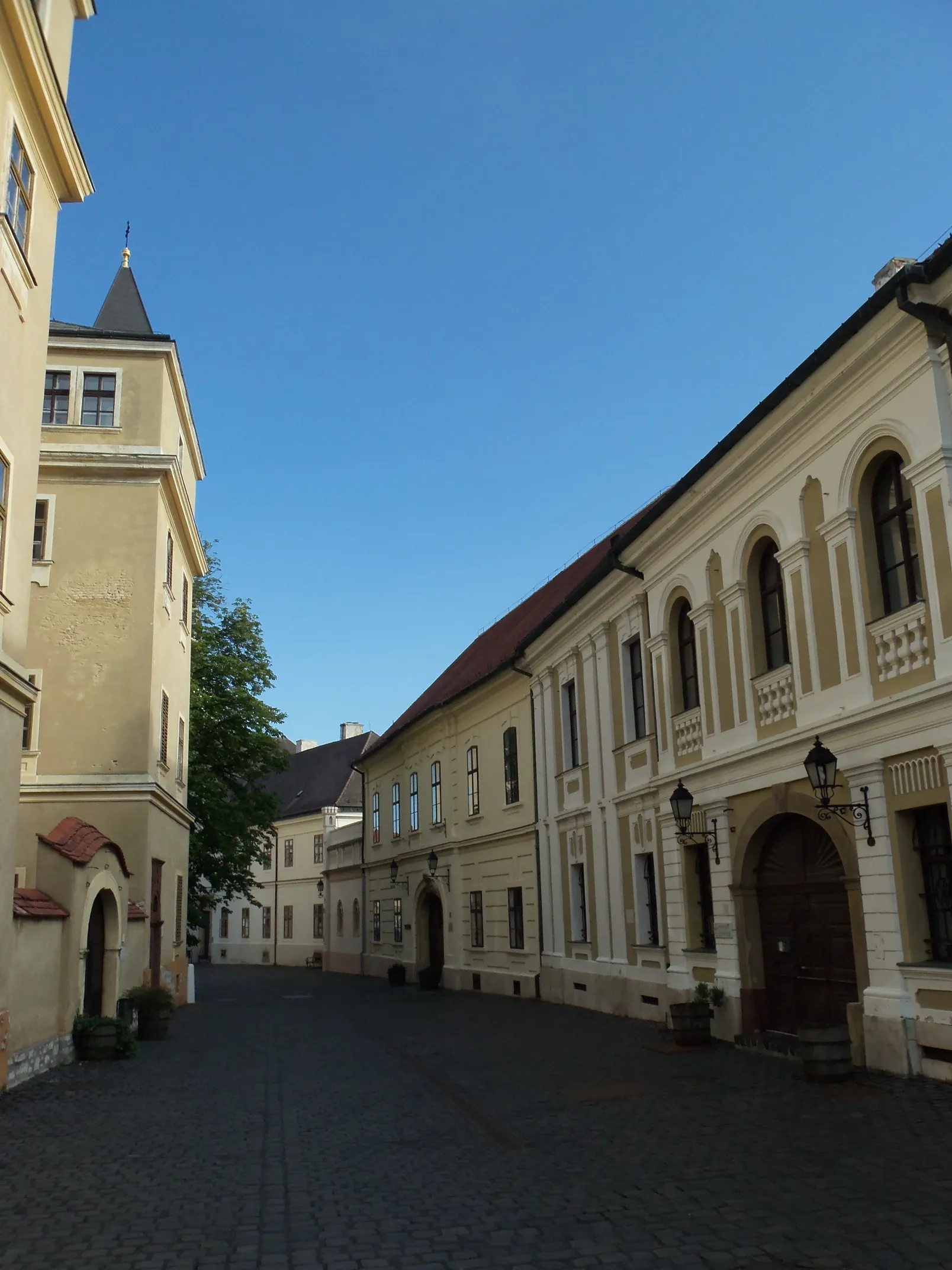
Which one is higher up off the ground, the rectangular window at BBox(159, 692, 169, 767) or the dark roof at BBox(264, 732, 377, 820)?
the dark roof at BBox(264, 732, 377, 820)

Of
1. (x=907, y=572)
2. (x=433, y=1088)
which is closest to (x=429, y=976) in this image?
(x=433, y=1088)

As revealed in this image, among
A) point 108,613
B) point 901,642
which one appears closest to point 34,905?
point 108,613

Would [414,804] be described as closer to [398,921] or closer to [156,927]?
[398,921]

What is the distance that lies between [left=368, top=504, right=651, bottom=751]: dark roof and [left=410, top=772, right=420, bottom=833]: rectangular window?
1.78 m

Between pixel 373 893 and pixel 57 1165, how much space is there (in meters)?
32.7

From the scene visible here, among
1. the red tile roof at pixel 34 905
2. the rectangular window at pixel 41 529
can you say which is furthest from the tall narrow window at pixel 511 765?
the red tile roof at pixel 34 905

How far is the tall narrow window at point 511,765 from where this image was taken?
26891 mm

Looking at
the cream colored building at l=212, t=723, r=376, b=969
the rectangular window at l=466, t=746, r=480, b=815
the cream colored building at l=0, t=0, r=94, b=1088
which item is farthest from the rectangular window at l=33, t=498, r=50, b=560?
the cream colored building at l=212, t=723, r=376, b=969

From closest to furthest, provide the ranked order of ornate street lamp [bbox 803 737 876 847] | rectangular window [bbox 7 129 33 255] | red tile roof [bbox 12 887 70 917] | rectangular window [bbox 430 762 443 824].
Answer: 1. ornate street lamp [bbox 803 737 876 847]
2. rectangular window [bbox 7 129 33 255]
3. red tile roof [bbox 12 887 70 917]
4. rectangular window [bbox 430 762 443 824]

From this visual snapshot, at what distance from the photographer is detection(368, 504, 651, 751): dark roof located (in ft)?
90.8

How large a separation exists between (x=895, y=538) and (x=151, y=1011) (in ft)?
44.0

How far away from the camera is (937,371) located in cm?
1116

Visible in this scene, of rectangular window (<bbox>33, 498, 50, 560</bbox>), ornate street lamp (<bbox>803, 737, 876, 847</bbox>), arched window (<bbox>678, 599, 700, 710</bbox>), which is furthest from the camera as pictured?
rectangular window (<bbox>33, 498, 50, 560</bbox>)

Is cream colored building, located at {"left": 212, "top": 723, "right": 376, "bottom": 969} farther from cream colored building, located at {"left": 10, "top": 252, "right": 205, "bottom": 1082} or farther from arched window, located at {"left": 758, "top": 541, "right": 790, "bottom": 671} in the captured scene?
arched window, located at {"left": 758, "top": 541, "right": 790, "bottom": 671}
